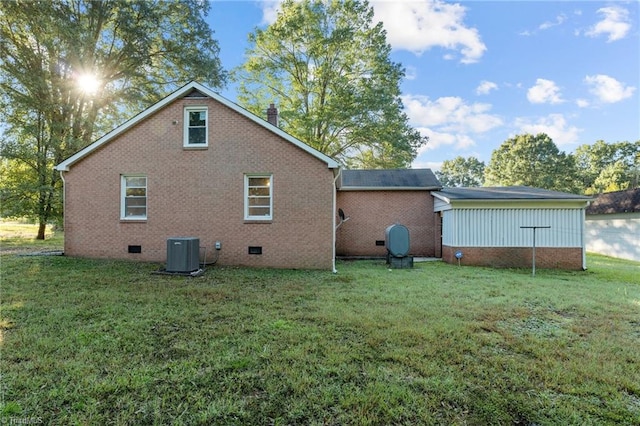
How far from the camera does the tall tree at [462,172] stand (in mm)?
58750

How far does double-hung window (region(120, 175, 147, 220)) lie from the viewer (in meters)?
10.7

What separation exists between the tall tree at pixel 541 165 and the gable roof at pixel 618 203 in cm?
1471

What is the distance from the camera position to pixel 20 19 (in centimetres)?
1481

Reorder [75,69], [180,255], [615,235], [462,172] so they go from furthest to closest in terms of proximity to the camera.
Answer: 1. [462,172]
2. [615,235]
3. [75,69]
4. [180,255]

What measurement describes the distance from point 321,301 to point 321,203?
4618 mm

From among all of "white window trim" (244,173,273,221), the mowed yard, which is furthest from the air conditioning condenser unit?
"white window trim" (244,173,273,221)

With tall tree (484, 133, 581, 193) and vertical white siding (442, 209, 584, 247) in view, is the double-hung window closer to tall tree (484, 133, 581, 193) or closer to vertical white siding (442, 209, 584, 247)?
vertical white siding (442, 209, 584, 247)

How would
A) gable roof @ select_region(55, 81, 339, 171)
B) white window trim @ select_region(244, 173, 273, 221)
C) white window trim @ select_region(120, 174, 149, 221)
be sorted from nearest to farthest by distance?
gable roof @ select_region(55, 81, 339, 171)
white window trim @ select_region(244, 173, 273, 221)
white window trim @ select_region(120, 174, 149, 221)

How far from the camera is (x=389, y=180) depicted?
50.6 feet

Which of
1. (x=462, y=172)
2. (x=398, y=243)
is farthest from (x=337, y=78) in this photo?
(x=462, y=172)

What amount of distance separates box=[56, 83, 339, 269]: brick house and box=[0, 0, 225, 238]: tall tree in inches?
335

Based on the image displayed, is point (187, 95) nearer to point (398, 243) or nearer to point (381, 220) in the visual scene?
point (398, 243)

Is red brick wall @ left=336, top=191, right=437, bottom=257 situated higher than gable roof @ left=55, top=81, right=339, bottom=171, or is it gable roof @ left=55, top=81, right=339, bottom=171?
gable roof @ left=55, top=81, right=339, bottom=171

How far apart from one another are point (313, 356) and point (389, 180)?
12.7 metres
